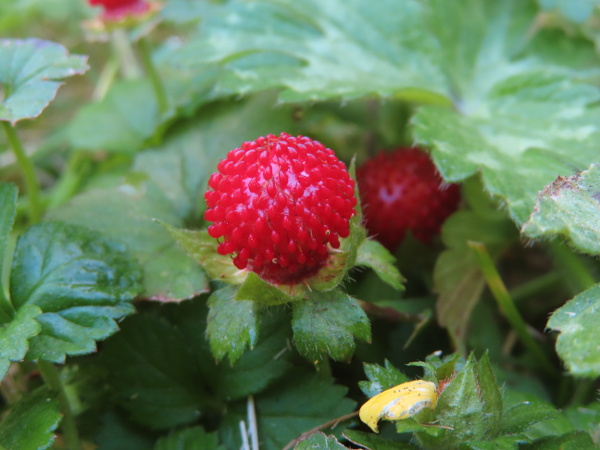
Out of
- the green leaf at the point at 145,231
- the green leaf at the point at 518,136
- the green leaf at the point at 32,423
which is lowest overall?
the green leaf at the point at 32,423

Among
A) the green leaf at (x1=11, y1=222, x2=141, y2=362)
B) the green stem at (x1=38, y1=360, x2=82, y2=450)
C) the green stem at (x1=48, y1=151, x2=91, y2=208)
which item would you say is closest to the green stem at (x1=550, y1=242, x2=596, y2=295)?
the green leaf at (x1=11, y1=222, x2=141, y2=362)

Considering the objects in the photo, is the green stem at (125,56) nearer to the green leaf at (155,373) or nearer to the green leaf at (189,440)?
the green leaf at (155,373)

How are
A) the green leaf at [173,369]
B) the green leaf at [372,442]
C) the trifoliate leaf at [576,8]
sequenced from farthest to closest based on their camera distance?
1. the trifoliate leaf at [576,8]
2. the green leaf at [173,369]
3. the green leaf at [372,442]

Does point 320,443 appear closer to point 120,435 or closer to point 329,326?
point 329,326

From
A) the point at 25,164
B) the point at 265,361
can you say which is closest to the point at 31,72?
the point at 25,164

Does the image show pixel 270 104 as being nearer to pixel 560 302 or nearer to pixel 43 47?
pixel 43 47

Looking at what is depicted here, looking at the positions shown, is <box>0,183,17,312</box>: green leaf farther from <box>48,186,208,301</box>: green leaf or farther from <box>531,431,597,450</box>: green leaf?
<box>531,431,597,450</box>: green leaf

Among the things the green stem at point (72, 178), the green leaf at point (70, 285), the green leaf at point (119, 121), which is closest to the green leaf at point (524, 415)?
the green leaf at point (70, 285)

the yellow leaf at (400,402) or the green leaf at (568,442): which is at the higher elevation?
the yellow leaf at (400,402)
